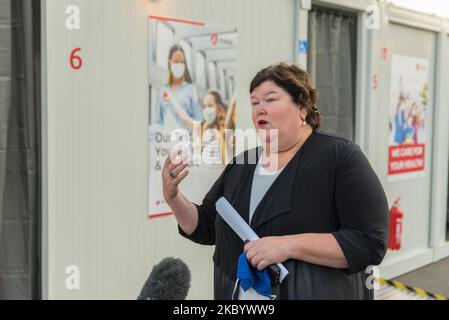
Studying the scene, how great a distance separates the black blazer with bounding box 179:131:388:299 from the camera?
4.53 ft

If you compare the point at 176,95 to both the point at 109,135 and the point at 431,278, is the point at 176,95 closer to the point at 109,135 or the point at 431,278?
the point at 109,135

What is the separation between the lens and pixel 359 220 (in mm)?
1385

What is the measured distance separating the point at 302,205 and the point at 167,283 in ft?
1.45

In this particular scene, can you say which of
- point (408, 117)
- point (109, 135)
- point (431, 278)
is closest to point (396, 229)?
point (431, 278)

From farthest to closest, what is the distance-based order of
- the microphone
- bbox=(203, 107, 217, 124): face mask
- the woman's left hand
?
bbox=(203, 107, 217, 124): face mask
the woman's left hand
the microphone

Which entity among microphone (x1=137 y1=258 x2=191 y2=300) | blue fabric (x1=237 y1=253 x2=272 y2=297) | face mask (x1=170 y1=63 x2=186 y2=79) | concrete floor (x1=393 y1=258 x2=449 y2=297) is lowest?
concrete floor (x1=393 y1=258 x2=449 y2=297)

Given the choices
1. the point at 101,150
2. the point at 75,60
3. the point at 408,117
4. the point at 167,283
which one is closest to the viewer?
the point at 167,283

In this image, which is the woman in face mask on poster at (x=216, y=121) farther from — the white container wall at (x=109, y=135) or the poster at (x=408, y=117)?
the poster at (x=408, y=117)

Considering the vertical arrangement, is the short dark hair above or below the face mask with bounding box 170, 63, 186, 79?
below

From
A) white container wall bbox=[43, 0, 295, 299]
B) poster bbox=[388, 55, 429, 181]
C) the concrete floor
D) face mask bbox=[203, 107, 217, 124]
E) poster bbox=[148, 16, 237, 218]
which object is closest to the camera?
white container wall bbox=[43, 0, 295, 299]

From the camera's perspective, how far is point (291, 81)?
1.43 metres

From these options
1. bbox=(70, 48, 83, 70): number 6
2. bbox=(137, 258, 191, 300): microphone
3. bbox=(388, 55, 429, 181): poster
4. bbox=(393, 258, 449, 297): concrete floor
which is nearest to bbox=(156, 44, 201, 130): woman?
bbox=(70, 48, 83, 70): number 6

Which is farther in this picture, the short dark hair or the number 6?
the number 6

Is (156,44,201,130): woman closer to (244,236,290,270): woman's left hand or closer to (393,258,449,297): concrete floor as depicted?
(244,236,290,270): woman's left hand
